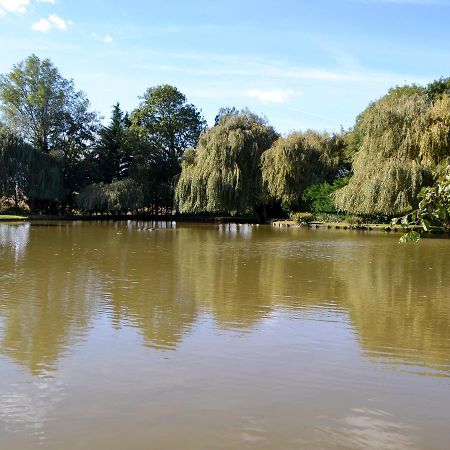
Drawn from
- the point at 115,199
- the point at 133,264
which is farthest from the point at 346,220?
the point at 133,264

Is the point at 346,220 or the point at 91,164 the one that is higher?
the point at 91,164

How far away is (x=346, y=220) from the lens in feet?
99.1

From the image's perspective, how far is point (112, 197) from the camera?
3797 cm

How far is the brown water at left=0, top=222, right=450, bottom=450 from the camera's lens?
380cm

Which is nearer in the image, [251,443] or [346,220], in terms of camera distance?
[251,443]

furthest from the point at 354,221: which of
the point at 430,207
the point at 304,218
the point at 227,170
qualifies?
the point at 430,207

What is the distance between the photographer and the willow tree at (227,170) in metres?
33.3

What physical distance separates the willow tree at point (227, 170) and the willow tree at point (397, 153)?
298 inches

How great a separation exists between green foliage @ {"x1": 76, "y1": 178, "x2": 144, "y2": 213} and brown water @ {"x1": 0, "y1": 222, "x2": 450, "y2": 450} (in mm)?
26955

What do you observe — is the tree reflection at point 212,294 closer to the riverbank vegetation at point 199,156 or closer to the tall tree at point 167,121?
the riverbank vegetation at point 199,156

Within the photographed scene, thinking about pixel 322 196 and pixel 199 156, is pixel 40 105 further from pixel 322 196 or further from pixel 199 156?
pixel 322 196

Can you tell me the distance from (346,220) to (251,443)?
27.4 meters

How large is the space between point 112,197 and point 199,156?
7343 millimetres

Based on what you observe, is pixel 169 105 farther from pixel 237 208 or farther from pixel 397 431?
pixel 397 431
